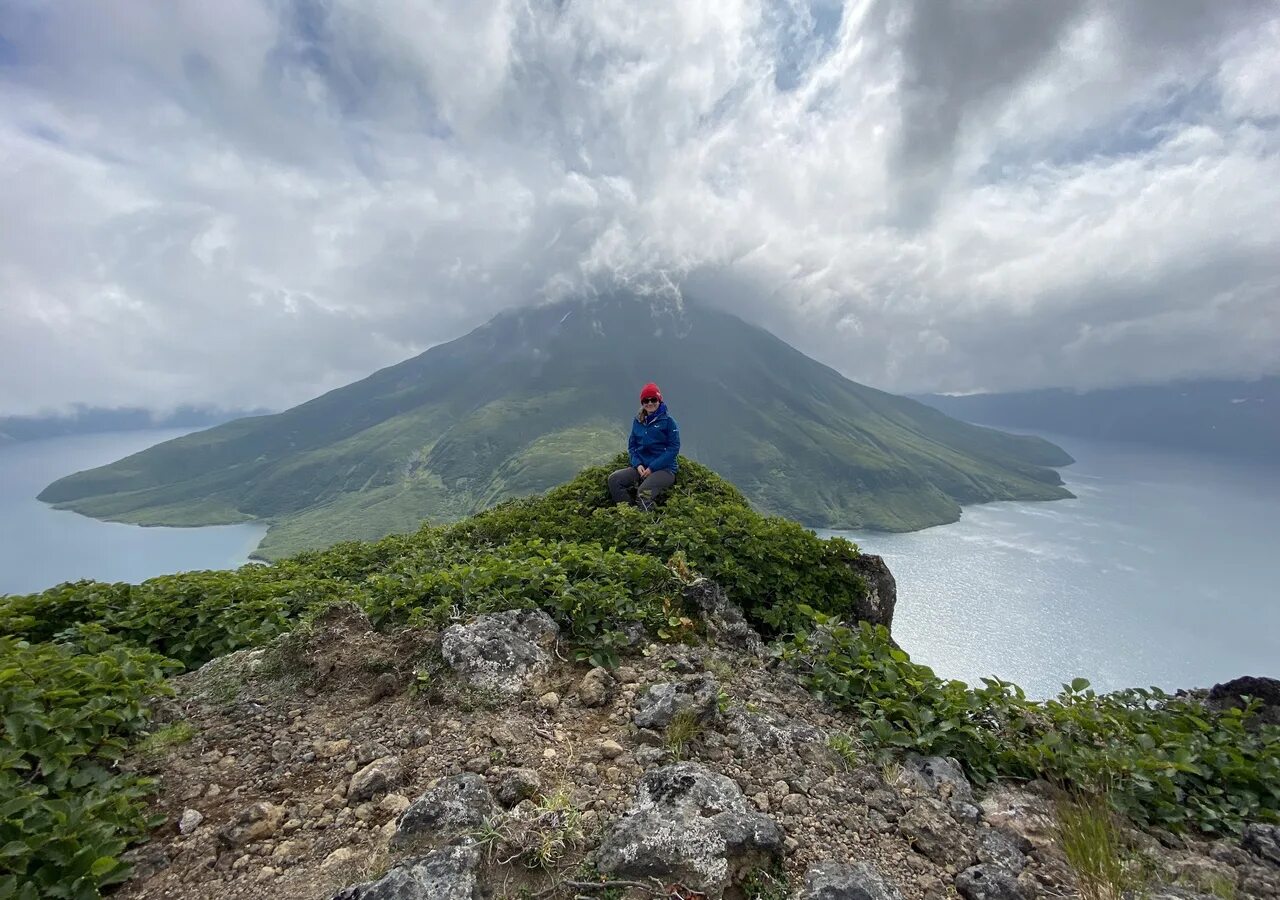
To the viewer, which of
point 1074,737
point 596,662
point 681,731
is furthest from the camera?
point 596,662

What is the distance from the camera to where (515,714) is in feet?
15.8

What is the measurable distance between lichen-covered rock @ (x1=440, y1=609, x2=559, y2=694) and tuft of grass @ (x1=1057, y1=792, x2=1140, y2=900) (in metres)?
4.15

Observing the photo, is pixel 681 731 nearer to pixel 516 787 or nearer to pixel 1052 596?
pixel 516 787

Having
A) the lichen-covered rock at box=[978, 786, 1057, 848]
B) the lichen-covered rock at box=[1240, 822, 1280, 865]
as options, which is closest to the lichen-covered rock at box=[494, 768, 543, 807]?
the lichen-covered rock at box=[978, 786, 1057, 848]

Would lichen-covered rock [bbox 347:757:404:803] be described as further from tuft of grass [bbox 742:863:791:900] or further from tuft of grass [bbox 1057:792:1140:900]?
tuft of grass [bbox 1057:792:1140:900]

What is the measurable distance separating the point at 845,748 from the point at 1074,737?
244cm

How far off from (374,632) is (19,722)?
2619mm

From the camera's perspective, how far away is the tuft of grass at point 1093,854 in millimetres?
3359

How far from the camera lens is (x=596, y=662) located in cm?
553

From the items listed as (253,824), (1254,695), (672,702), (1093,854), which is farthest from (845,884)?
(1254,695)

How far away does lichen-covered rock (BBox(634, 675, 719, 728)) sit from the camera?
4742 millimetres

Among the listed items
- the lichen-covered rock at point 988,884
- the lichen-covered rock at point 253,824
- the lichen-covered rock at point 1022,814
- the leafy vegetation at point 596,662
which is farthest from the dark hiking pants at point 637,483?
the lichen-covered rock at point 988,884

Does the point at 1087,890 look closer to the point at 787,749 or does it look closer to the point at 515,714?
the point at 787,749

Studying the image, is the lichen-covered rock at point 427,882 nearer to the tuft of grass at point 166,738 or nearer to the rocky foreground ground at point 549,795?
the rocky foreground ground at point 549,795
